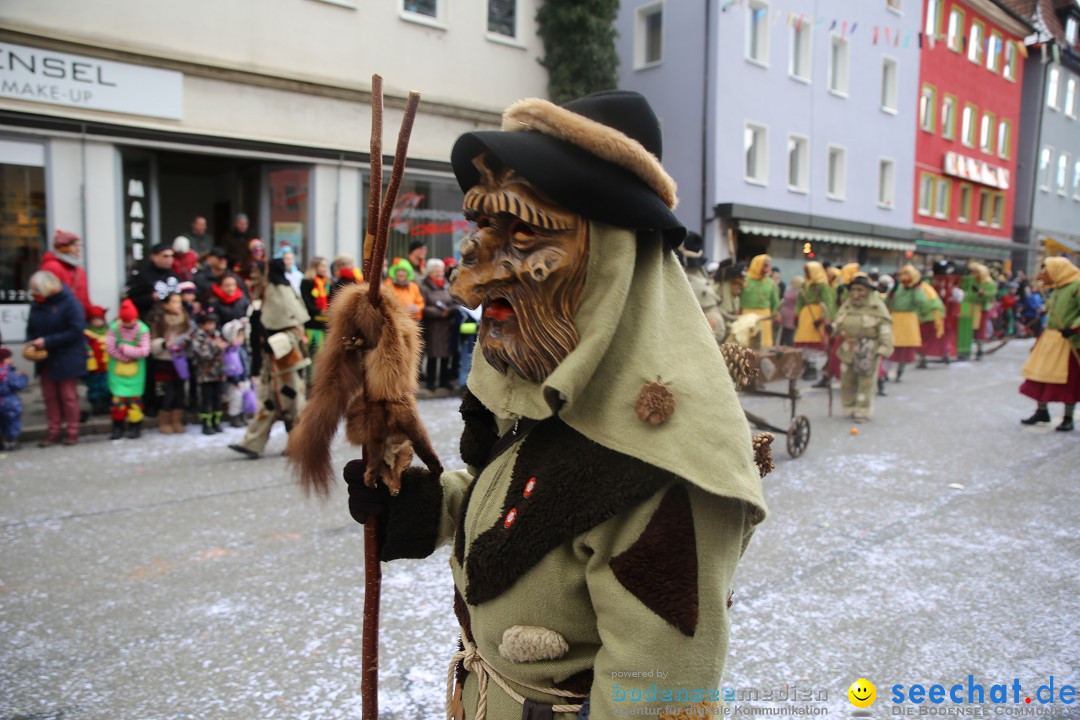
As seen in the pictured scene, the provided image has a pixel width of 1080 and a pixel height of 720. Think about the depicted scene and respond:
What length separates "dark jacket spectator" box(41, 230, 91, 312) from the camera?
8.64m

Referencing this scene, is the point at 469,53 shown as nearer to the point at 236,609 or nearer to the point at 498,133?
the point at 236,609

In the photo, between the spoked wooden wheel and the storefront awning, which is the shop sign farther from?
the spoked wooden wheel

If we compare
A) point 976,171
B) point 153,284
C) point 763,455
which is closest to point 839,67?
point 976,171

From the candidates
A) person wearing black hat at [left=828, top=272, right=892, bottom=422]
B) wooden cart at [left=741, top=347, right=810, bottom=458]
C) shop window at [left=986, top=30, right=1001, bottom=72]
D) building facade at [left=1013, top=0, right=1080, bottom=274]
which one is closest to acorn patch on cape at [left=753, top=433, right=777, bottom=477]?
wooden cart at [left=741, top=347, right=810, bottom=458]

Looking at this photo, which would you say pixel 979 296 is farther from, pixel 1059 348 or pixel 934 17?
pixel 934 17

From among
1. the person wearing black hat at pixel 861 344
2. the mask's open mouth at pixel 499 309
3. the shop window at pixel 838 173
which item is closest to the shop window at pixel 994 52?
the shop window at pixel 838 173

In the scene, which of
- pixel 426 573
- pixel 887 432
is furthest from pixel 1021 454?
pixel 426 573

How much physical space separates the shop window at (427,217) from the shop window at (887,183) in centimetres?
1730

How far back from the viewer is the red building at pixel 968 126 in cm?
2864

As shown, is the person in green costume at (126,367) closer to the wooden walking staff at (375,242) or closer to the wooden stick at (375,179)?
the wooden walking staff at (375,242)

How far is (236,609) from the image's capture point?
13.4 ft

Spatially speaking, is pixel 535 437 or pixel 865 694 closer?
pixel 535 437

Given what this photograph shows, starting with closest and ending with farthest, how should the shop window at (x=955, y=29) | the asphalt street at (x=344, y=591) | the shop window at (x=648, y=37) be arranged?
the asphalt street at (x=344, y=591) < the shop window at (x=648, y=37) < the shop window at (x=955, y=29)

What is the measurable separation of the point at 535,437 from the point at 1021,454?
8.35 meters
